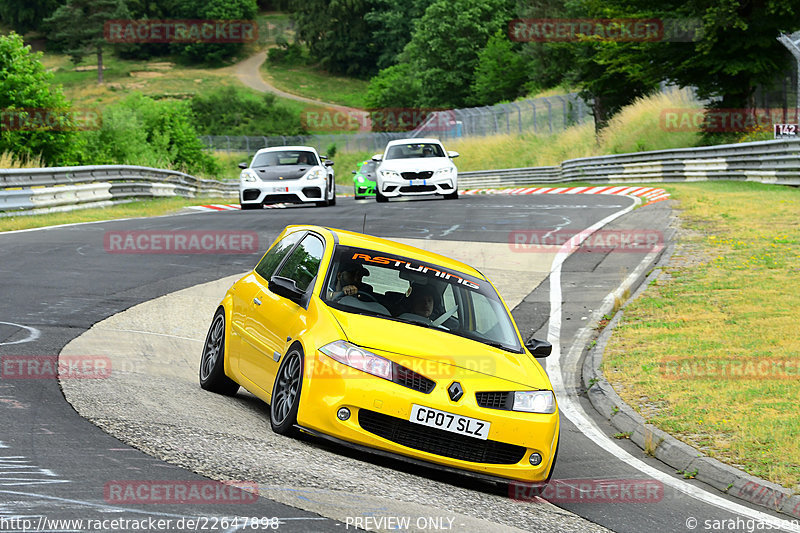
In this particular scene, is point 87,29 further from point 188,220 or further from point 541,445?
point 541,445

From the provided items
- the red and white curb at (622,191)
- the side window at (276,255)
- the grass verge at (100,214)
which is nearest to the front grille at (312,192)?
the grass verge at (100,214)

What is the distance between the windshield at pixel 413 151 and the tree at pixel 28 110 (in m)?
10.4

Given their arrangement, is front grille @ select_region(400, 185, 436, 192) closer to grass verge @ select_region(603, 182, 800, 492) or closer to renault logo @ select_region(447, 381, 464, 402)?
grass verge @ select_region(603, 182, 800, 492)

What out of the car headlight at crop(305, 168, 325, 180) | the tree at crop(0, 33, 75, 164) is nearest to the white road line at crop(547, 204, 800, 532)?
the car headlight at crop(305, 168, 325, 180)

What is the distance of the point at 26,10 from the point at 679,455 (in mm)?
163527

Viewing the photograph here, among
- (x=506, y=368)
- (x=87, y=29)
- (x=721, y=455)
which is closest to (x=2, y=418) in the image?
(x=506, y=368)

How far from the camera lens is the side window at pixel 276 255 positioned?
862 centimetres

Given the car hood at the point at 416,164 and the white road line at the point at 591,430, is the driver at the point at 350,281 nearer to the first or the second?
the white road line at the point at 591,430

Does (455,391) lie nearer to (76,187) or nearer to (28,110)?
(76,187)

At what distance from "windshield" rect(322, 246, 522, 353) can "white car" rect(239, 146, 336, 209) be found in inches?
708

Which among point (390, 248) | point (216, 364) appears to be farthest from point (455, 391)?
point (216, 364)

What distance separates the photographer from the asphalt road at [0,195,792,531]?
5.16 m

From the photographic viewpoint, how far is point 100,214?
24.8m

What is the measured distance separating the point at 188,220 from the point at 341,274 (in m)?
15.5
